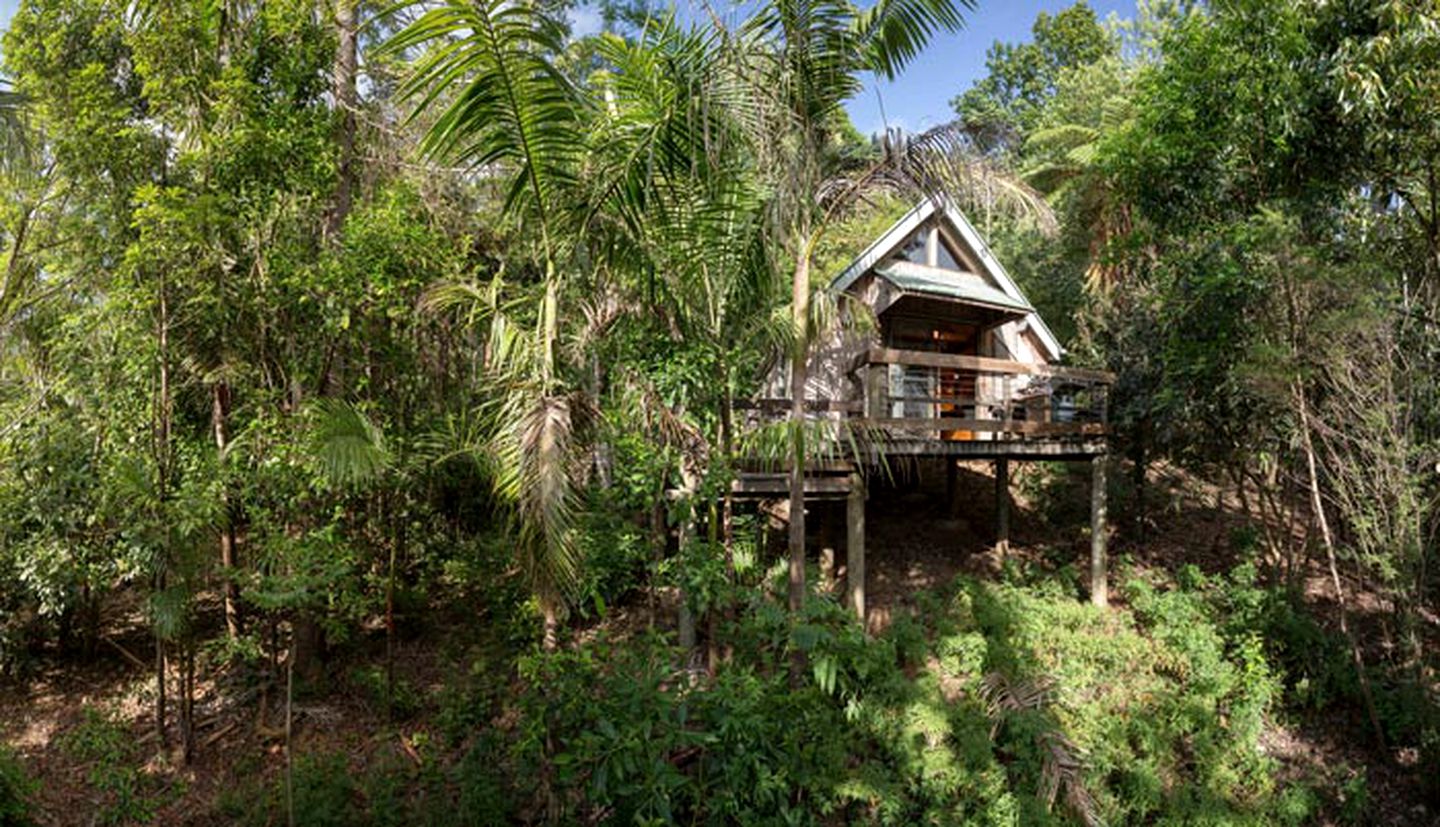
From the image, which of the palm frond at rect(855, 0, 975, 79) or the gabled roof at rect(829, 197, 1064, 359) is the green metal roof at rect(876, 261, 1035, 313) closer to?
the gabled roof at rect(829, 197, 1064, 359)

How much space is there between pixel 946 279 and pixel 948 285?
0.44 m

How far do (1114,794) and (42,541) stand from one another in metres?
10.3

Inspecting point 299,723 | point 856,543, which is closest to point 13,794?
point 299,723

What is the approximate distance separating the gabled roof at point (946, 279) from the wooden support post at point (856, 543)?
11.5 feet

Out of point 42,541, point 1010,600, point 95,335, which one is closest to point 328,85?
point 95,335

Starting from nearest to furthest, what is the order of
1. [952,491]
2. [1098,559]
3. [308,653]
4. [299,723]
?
[299,723] < [308,653] < [1098,559] < [952,491]

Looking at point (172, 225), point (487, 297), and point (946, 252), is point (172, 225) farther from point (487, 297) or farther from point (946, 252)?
point (946, 252)

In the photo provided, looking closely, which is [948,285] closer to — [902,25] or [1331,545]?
[1331,545]

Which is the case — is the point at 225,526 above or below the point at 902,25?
below

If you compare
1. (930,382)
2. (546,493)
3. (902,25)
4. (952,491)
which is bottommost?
(952,491)

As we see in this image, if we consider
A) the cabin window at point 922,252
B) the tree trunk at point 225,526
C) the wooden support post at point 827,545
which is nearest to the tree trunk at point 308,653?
the tree trunk at point 225,526

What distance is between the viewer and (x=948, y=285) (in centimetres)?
1197

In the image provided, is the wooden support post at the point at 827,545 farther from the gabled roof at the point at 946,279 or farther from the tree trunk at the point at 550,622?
the tree trunk at the point at 550,622

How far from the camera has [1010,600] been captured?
29.2ft
